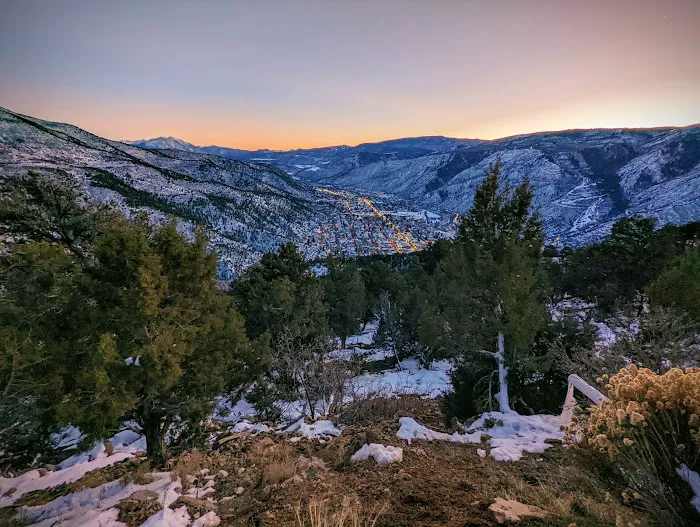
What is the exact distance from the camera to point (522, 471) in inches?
248

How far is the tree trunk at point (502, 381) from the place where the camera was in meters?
12.5

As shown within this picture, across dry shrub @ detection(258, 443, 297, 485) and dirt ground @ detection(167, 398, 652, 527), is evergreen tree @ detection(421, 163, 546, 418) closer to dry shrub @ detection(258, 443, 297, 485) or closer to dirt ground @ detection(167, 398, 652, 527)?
dirt ground @ detection(167, 398, 652, 527)

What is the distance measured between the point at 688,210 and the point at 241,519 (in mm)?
191552

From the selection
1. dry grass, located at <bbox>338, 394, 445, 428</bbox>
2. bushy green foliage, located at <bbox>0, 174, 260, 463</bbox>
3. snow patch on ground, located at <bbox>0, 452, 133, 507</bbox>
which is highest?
bushy green foliage, located at <bbox>0, 174, 260, 463</bbox>

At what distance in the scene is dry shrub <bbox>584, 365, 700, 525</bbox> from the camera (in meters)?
2.60

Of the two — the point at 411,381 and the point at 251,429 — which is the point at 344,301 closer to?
the point at 411,381

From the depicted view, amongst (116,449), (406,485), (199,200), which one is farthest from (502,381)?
(199,200)

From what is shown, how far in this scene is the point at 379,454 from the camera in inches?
251

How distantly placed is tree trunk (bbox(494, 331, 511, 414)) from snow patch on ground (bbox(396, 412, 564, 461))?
146 centimetres

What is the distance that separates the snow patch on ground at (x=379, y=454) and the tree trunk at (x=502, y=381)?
734 centimetres

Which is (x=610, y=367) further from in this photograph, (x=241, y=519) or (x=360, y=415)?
(x=241, y=519)

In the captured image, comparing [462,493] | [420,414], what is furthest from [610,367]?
[462,493]

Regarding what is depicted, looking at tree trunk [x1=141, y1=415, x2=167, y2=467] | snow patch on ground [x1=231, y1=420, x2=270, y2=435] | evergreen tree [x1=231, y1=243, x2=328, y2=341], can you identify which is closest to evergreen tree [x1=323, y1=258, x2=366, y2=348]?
evergreen tree [x1=231, y1=243, x2=328, y2=341]

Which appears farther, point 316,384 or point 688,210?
point 688,210
